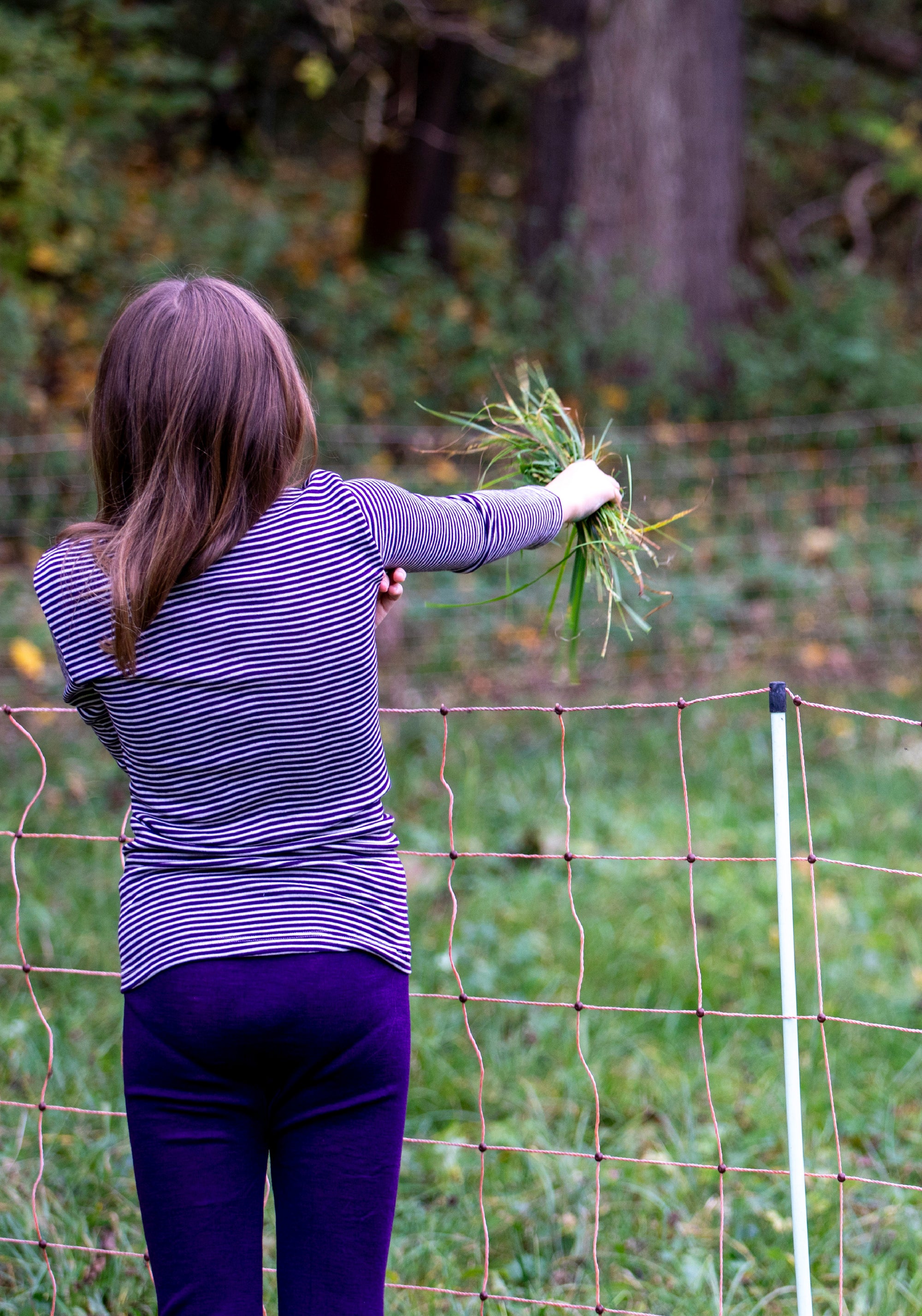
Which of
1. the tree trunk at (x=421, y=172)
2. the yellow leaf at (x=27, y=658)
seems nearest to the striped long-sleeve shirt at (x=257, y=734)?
the yellow leaf at (x=27, y=658)

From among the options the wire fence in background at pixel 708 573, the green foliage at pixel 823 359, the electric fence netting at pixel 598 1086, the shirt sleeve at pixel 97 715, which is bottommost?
the electric fence netting at pixel 598 1086

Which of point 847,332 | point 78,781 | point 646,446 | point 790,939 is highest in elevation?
point 847,332

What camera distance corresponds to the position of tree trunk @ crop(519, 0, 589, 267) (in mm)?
8281

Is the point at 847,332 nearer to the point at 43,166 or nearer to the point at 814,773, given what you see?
the point at 814,773

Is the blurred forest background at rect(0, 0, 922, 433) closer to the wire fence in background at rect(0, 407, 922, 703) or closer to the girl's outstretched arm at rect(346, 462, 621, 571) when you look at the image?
the wire fence in background at rect(0, 407, 922, 703)

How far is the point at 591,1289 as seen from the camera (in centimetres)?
245

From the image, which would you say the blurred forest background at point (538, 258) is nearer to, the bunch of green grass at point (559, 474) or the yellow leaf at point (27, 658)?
the yellow leaf at point (27, 658)

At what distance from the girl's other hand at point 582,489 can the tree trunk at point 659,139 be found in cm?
676

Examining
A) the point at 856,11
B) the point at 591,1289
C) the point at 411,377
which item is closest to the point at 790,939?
the point at 591,1289

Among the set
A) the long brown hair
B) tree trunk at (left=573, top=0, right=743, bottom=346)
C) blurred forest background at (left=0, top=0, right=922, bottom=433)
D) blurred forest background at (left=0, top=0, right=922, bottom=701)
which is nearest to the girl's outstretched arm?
the long brown hair

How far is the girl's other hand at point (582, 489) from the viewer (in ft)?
6.37

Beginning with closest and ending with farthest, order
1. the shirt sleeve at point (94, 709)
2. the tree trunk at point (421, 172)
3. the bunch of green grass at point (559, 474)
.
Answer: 1. the shirt sleeve at point (94, 709)
2. the bunch of green grass at point (559, 474)
3. the tree trunk at point (421, 172)

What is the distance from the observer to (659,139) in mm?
8445

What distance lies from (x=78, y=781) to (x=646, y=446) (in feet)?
14.0
